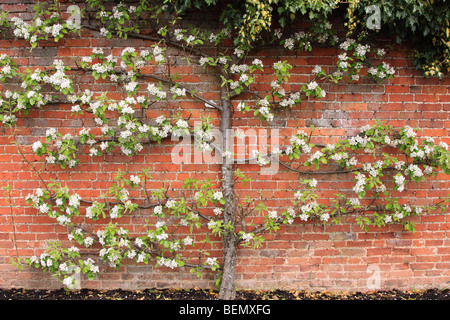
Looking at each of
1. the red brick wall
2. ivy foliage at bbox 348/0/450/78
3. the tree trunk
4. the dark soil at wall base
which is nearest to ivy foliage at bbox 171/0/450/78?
ivy foliage at bbox 348/0/450/78

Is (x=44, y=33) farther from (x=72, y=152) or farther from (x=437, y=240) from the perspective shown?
(x=437, y=240)

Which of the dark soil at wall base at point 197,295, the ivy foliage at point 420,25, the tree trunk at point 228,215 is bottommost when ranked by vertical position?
the dark soil at wall base at point 197,295

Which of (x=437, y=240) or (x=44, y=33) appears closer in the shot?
(x=44, y=33)

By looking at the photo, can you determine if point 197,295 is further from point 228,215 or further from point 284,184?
point 284,184

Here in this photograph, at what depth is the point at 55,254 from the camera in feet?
9.20

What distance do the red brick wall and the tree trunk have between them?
0.12 metres

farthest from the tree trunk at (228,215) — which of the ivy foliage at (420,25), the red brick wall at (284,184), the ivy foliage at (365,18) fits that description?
the ivy foliage at (420,25)

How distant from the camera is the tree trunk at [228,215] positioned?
2902 millimetres

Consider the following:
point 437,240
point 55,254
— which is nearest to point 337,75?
point 437,240

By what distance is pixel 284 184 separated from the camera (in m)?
3.03

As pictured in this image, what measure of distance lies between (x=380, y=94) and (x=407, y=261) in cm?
156

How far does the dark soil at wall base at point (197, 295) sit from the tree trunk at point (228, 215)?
142mm

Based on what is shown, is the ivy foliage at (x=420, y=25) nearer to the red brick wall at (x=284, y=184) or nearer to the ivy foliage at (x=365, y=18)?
the ivy foliage at (x=365, y=18)

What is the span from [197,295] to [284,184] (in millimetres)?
1271
